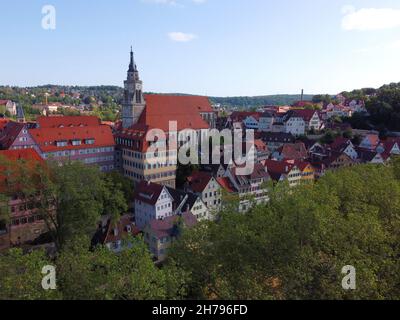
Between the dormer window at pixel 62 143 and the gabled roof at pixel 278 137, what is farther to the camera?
the gabled roof at pixel 278 137

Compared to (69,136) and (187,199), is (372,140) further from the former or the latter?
(69,136)

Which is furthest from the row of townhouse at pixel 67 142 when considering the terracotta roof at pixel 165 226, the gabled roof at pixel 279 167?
the gabled roof at pixel 279 167

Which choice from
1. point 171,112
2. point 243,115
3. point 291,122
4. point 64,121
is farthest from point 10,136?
point 243,115

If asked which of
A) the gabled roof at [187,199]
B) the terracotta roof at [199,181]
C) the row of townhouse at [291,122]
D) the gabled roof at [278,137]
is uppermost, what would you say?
the row of townhouse at [291,122]

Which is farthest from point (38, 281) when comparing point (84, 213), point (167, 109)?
point (167, 109)

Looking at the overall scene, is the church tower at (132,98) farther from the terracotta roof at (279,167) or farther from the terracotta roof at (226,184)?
the terracotta roof at (279,167)

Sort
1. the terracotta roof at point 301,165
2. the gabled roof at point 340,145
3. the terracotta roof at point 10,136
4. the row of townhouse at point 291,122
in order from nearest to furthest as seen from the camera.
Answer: the terracotta roof at point 10,136 → the terracotta roof at point 301,165 → the gabled roof at point 340,145 → the row of townhouse at point 291,122

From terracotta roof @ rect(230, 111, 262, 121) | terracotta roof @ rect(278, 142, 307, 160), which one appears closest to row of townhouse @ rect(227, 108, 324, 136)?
terracotta roof @ rect(230, 111, 262, 121)
